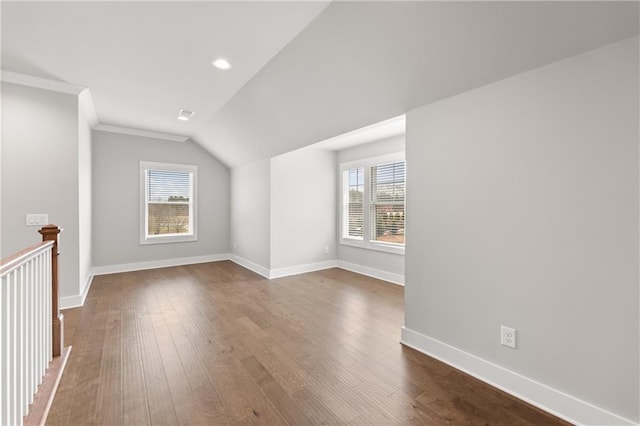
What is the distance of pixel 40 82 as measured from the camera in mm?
3072

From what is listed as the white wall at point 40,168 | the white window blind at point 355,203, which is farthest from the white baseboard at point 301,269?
the white wall at point 40,168

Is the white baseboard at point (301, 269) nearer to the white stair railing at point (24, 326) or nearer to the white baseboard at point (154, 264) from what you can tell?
the white baseboard at point (154, 264)

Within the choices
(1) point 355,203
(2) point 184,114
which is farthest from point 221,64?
(1) point 355,203

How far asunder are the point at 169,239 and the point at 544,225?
5869 mm

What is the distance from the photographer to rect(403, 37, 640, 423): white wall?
145 cm

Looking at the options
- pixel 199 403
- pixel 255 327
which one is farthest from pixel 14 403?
pixel 255 327

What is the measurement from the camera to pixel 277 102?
3.27 meters

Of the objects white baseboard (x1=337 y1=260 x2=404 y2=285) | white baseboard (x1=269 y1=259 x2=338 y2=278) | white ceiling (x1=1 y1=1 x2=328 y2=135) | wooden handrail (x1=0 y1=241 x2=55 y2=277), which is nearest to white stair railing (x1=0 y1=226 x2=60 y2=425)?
wooden handrail (x1=0 y1=241 x2=55 y2=277)

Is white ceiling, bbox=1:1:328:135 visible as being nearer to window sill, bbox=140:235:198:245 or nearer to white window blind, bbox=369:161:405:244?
white window blind, bbox=369:161:405:244

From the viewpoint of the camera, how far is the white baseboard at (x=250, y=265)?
493 cm

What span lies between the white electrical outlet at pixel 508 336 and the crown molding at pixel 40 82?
474 cm

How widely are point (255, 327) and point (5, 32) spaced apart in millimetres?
3242

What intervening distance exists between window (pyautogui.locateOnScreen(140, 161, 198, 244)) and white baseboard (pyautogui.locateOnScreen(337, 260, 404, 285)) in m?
3.20

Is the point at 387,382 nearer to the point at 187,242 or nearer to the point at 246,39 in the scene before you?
the point at 246,39
